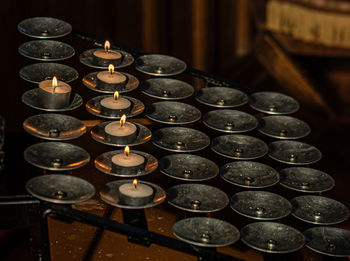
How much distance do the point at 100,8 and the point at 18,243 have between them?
1201 mm

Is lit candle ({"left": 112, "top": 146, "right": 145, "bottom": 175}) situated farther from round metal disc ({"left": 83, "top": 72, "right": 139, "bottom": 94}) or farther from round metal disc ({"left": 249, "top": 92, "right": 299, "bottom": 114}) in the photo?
round metal disc ({"left": 249, "top": 92, "right": 299, "bottom": 114})

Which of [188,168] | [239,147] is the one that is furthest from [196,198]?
[239,147]

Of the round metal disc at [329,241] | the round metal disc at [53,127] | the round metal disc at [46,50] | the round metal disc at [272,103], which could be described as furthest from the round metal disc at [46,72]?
the round metal disc at [329,241]

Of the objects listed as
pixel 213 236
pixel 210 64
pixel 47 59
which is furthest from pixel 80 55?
pixel 210 64

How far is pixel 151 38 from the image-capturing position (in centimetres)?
264

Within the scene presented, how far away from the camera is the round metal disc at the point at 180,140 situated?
1.09m

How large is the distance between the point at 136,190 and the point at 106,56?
38 centimetres

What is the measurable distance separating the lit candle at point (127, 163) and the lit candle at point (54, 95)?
0.14 metres

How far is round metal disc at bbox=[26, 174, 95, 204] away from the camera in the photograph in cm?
87

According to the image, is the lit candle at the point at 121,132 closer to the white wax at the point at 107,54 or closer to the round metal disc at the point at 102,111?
the round metal disc at the point at 102,111

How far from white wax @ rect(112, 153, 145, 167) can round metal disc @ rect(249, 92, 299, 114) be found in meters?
0.34

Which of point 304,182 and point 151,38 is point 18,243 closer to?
point 304,182

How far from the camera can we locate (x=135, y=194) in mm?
913

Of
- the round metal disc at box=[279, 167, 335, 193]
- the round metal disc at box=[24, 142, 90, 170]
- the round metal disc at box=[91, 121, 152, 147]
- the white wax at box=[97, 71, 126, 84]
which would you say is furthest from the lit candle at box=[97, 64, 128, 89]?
the round metal disc at box=[279, 167, 335, 193]
